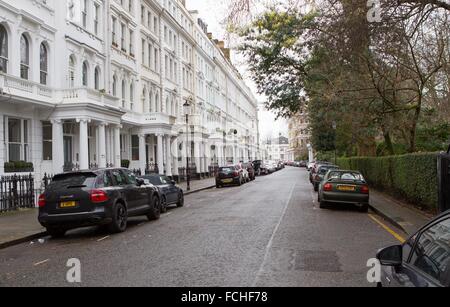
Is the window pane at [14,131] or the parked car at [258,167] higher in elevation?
the window pane at [14,131]

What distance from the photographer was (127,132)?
3472 centimetres

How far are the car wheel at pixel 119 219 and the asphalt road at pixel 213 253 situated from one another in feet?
1.05

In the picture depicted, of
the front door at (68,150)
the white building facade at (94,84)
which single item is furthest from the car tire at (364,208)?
the front door at (68,150)

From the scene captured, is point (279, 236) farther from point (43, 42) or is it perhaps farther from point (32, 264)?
point (43, 42)

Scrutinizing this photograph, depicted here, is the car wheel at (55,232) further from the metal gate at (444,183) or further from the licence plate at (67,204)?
the metal gate at (444,183)

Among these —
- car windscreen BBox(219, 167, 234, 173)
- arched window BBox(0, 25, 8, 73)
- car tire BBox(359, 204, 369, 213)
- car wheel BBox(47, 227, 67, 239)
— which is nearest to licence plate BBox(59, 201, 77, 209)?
car wheel BBox(47, 227, 67, 239)

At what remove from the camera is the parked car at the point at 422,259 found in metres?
3.10

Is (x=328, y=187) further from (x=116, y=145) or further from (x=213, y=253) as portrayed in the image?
(x=116, y=145)

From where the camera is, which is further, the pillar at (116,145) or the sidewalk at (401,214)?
the pillar at (116,145)

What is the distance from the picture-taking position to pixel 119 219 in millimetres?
12141

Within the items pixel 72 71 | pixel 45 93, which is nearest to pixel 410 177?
pixel 45 93

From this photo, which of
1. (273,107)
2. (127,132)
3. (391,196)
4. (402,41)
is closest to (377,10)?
(402,41)

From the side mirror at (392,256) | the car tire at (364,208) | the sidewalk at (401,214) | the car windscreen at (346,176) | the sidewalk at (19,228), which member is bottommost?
the car tire at (364,208)

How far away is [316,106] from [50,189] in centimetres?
1883
